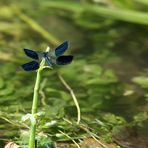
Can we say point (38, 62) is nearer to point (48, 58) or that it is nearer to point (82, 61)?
point (48, 58)

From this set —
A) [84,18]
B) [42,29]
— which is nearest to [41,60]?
[42,29]

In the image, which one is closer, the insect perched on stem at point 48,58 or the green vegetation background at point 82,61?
the insect perched on stem at point 48,58

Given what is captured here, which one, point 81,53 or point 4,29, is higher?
point 4,29

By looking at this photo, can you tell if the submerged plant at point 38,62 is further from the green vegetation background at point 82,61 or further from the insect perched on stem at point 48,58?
the green vegetation background at point 82,61

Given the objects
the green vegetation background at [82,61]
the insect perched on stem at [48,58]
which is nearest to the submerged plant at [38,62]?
the insect perched on stem at [48,58]

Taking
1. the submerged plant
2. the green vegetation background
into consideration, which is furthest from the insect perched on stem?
the green vegetation background

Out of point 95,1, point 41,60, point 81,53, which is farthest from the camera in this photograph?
point 95,1

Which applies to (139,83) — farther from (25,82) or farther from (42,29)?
(42,29)

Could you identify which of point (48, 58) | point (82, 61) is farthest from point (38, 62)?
point (82, 61)
